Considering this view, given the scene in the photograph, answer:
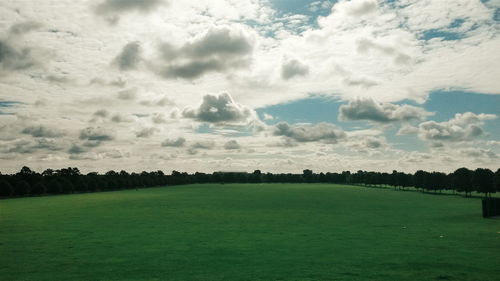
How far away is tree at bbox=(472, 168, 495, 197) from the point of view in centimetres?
9494

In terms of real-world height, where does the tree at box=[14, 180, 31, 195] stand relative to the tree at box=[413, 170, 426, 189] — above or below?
below

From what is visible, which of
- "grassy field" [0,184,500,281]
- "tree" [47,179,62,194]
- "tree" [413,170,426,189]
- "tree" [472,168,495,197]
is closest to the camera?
"grassy field" [0,184,500,281]

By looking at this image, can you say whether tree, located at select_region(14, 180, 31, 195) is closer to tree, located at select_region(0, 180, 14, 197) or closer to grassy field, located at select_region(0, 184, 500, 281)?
tree, located at select_region(0, 180, 14, 197)

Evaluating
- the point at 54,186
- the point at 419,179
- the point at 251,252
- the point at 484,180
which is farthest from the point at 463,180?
the point at 54,186

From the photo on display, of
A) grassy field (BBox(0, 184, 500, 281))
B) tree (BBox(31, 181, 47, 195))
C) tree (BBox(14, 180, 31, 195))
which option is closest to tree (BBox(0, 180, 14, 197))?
tree (BBox(14, 180, 31, 195))

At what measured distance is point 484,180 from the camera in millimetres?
96375

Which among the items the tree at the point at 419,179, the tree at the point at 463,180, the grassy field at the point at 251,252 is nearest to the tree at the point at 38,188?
the grassy field at the point at 251,252

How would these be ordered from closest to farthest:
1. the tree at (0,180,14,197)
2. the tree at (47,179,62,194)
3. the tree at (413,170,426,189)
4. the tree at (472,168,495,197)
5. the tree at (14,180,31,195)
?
the tree at (472,168,495,197), the tree at (0,180,14,197), the tree at (14,180,31,195), the tree at (47,179,62,194), the tree at (413,170,426,189)

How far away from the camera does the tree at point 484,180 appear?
94938 millimetres

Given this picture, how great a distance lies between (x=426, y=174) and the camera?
5438 inches

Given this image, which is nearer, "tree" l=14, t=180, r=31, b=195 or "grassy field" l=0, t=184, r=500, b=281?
"grassy field" l=0, t=184, r=500, b=281

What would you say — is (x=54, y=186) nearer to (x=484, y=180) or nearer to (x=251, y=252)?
(x=251, y=252)

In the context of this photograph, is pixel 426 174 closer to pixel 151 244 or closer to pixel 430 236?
pixel 430 236

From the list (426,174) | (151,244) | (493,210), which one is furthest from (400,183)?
(151,244)
